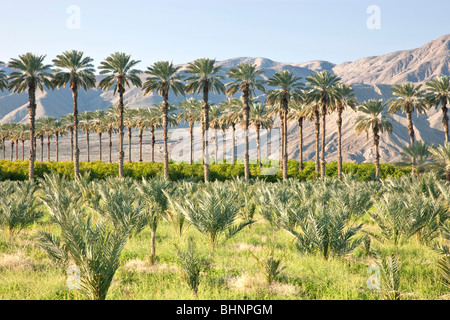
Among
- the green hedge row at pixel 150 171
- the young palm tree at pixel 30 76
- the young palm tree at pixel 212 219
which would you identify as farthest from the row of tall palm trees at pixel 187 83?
the young palm tree at pixel 212 219

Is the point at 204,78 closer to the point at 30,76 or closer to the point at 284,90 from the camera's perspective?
the point at 284,90

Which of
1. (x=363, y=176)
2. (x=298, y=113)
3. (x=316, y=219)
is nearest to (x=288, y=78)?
(x=298, y=113)

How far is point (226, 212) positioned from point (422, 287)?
4963 mm

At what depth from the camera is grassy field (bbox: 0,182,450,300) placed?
20.7 ft

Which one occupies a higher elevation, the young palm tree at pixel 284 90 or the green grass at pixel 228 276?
the young palm tree at pixel 284 90

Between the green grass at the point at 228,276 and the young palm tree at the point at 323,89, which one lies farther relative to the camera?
the young palm tree at the point at 323,89

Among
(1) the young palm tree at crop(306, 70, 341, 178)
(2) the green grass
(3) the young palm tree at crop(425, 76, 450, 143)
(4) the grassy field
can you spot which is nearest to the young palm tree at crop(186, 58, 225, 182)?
(1) the young palm tree at crop(306, 70, 341, 178)

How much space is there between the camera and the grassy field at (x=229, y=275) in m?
6.30

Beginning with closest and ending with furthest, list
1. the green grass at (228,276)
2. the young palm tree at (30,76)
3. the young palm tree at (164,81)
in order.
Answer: the green grass at (228,276), the young palm tree at (30,76), the young palm tree at (164,81)

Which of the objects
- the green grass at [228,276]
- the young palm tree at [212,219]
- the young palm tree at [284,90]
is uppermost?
the young palm tree at [284,90]

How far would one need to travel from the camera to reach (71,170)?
1631 inches

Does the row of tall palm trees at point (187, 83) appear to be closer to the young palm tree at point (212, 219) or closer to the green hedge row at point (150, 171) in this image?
the green hedge row at point (150, 171)

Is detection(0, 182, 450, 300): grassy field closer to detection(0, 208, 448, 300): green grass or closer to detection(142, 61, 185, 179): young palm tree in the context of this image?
detection(0, 208, 448, 300): green grass
